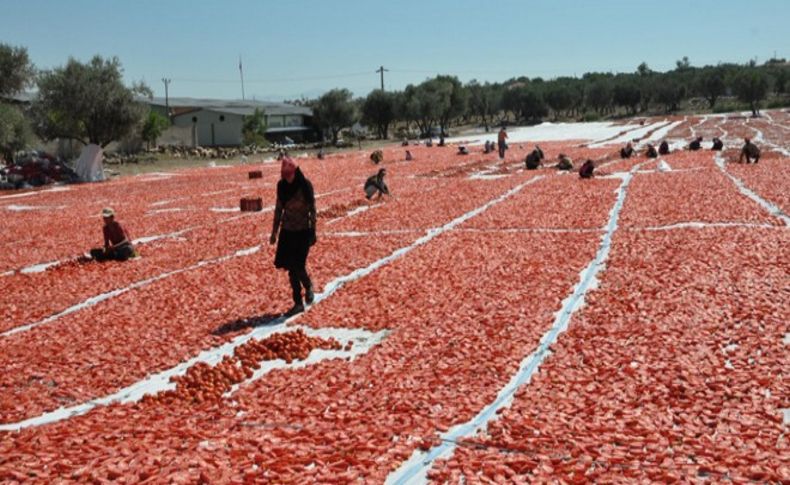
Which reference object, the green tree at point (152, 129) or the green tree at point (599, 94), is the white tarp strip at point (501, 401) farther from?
the green tree at point (599, 94)

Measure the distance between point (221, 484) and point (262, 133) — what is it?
252 ft

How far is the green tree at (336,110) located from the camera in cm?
8462

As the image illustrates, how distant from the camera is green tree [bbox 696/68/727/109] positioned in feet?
401

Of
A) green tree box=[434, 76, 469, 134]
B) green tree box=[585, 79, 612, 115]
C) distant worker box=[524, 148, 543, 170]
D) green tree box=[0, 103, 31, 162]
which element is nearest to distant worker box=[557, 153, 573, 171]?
distant worker box=[524, 148, 543, 170]

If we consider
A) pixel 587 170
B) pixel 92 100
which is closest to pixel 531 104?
pixel 92 100

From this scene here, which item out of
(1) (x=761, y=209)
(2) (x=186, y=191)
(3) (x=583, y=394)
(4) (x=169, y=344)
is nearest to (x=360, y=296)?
(4) (x=169, y=344)

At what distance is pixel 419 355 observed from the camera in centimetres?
770

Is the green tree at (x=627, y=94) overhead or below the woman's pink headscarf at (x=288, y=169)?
overhead

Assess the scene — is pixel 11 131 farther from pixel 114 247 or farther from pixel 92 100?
pixel 114 247

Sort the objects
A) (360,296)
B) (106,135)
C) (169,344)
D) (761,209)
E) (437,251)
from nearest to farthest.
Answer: (169,344) → (360,296) → (437,251) → (761,209) → (106,135)

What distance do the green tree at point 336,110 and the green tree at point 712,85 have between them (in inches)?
2828

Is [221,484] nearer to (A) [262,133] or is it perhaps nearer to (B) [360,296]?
(B) [360,296]

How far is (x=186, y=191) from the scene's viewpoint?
29.9 meters

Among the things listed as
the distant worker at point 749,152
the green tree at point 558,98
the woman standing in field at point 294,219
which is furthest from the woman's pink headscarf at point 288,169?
the green tree at point 558,98
